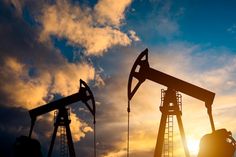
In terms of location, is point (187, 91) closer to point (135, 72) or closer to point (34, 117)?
point (135, 72)

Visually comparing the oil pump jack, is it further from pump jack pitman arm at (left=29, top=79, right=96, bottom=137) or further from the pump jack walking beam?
the pump jack walking beam

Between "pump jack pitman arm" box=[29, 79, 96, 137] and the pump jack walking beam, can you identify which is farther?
"pump jack pitman arm" box=[29, 79, 96, 137]

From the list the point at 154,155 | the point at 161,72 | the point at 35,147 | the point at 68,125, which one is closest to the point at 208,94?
the point at 161,72

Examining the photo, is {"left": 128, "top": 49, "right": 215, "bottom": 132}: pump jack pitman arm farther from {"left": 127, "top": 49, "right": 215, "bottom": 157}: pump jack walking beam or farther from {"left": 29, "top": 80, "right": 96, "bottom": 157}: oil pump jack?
{"left": 29, "top": 80, "right": 96, "bottom": 157}: oil pump jack

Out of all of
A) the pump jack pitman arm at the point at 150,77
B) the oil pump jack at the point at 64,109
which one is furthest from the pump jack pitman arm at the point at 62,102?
the pump jack pitman arm at the point at 150,77

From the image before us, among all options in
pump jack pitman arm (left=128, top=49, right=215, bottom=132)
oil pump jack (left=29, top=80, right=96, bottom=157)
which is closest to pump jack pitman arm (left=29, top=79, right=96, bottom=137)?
oil pump jack (left=29, top=80, right=96, bottom=157)

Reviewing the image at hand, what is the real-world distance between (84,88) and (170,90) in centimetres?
937

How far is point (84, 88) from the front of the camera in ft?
94.4

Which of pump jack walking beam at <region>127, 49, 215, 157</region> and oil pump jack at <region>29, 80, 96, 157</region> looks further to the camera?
oil pump jack at <region>29, 80, 96, 157</region>

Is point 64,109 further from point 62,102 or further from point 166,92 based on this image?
point 166,92

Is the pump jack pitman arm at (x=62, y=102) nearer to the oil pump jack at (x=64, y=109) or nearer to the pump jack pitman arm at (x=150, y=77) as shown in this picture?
the oil pump jack at (x=64, y=109)

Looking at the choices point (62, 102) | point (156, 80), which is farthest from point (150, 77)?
point (62, 102)

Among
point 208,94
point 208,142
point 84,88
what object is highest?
point 84,88

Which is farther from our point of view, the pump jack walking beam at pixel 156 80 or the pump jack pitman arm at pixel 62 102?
the pump jack pitman arm at pixel 62 102
